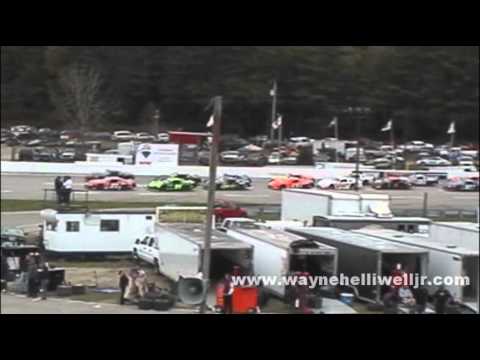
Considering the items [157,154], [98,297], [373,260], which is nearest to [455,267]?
[373,260]

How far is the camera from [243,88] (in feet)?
21.2

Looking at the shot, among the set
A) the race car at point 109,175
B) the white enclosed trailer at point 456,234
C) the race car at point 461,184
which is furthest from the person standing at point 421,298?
the race car at point 109,175

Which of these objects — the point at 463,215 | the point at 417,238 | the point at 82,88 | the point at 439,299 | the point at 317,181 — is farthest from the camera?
the point at 82,88

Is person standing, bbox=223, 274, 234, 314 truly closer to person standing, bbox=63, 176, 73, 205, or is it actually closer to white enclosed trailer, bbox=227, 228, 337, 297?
white enclosed trailer, bbox=227, 228, 337, 297

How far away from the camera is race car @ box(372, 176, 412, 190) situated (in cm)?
505

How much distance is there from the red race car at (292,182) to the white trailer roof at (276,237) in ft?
3.37

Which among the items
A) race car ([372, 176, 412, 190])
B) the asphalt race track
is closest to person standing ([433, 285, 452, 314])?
the asphalt race track

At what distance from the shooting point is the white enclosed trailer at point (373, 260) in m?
3.27

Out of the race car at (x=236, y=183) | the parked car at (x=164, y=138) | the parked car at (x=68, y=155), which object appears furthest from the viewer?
the parked car at (x=164, y=138)

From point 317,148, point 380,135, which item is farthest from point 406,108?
point 317,148

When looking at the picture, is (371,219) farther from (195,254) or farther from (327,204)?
(195,254)

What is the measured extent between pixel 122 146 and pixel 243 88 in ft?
5.32

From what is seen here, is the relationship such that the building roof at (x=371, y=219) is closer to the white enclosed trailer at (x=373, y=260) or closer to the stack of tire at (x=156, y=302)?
the white enclosed trailer at (x=373, y=260)
